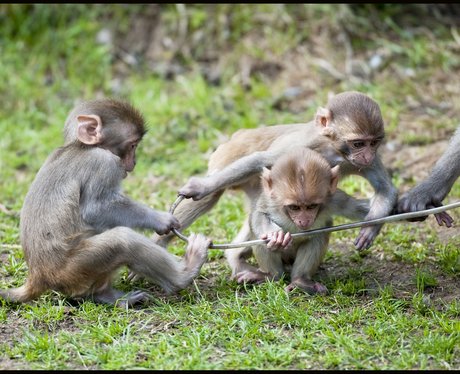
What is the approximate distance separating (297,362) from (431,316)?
144 cm

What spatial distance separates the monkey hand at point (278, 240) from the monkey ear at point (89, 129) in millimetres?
1799

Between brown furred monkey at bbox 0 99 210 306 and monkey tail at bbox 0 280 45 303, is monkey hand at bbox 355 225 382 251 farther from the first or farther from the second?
monkey tail at bbox 0 280 45 303

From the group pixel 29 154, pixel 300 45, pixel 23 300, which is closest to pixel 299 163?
pixel 23 300

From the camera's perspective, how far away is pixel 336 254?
8.11 meters

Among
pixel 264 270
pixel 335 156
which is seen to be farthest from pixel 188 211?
pixel 335 156

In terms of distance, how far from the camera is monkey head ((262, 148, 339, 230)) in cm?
662

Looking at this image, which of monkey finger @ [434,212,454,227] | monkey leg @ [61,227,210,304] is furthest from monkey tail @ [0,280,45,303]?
monkey finger @ [434,212,454,227]

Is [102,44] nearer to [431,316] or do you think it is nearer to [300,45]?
[300,45]

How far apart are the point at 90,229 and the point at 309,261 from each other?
6.58 feet

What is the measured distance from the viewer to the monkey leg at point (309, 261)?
23.2ft

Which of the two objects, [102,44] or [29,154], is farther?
[102,44]

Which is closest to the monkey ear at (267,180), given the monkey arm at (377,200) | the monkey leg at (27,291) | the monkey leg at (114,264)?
the monkey arm at (377,200)

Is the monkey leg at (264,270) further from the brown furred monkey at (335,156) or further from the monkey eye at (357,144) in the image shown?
the monkey eye at (357,144)

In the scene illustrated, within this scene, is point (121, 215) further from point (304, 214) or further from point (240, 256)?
point (304, 214)
